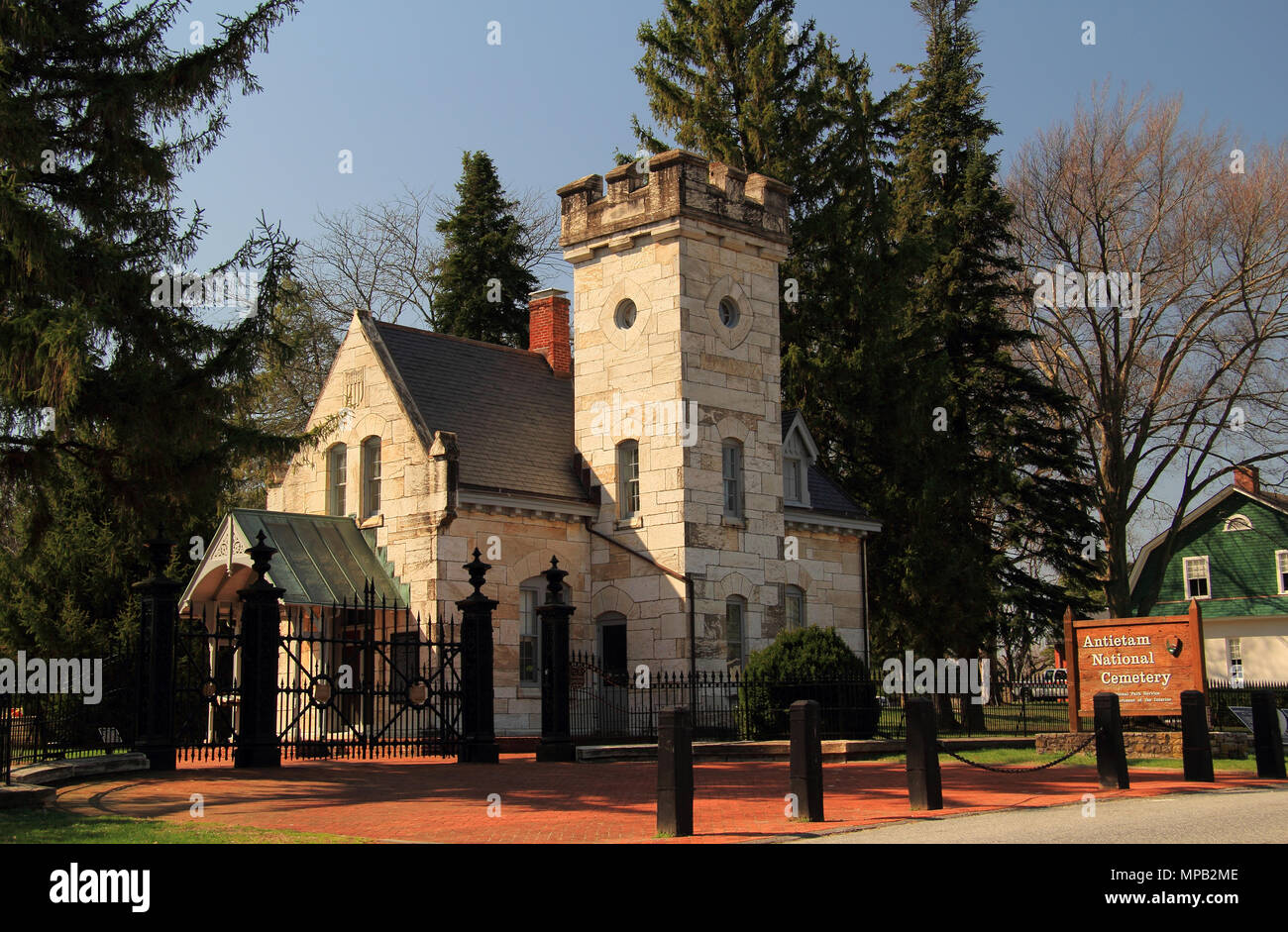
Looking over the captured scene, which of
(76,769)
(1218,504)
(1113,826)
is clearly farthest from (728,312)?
(1218,504)

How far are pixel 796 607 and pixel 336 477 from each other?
35.5 feet

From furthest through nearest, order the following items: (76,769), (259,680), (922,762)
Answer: (259,680) → (76,769) → (922,762)

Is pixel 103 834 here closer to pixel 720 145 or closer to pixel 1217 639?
pixel 720 145

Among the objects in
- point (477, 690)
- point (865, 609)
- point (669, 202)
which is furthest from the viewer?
point (865, 609)

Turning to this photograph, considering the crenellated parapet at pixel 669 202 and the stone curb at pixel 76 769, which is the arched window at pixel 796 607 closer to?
the crenellated parapet at pixel 669 202

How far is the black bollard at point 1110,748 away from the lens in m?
14.7

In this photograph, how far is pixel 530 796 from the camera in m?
Answer: 14.6

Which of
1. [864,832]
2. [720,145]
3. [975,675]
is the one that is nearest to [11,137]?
[864,832]

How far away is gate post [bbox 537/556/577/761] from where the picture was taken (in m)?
19.6

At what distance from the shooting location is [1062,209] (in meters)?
37.7

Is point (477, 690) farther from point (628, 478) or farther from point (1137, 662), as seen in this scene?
point (1137, 662)

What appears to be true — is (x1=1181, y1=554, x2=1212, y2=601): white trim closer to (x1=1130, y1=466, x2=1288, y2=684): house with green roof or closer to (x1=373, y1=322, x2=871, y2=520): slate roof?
(x1=1130, y1=466, x2=1288, y2=684): house with green roof

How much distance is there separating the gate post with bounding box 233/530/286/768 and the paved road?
8779 mm

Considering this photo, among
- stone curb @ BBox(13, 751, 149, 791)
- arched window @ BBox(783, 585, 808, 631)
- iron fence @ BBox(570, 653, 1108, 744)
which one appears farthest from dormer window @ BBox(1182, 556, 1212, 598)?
stone curb @ BBox(13, 751, 149, 791)
